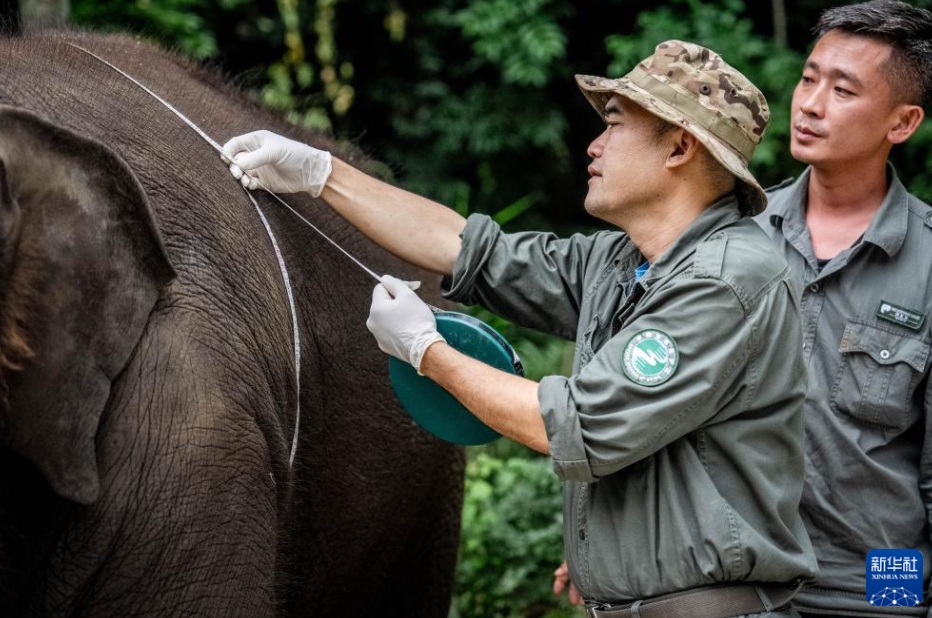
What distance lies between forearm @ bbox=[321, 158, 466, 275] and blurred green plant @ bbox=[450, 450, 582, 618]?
2.81m

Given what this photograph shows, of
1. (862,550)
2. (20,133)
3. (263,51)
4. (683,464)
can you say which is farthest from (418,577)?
(263,51)

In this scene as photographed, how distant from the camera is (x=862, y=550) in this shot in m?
3.65

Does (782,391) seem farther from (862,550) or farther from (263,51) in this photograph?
(263,51)

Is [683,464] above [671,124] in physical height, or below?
below

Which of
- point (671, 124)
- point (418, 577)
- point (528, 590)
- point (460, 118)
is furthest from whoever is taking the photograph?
point (460, 118)

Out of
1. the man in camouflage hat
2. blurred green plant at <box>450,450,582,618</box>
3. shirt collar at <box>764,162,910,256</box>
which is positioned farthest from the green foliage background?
the man in camouflage hat

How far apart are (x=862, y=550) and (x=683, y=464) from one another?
3.25 feet

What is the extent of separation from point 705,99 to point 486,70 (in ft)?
23.2

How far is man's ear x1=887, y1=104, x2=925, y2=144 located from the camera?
3.78 m

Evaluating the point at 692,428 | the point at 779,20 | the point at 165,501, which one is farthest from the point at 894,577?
the point at 779,20

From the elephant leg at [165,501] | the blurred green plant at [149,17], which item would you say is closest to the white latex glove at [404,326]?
the elephant leg at [165,501]

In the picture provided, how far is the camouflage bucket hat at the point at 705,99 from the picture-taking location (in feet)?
10.00

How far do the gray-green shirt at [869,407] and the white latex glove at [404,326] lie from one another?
1200 mm

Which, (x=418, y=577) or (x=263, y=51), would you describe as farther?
(x=263, y=51)
